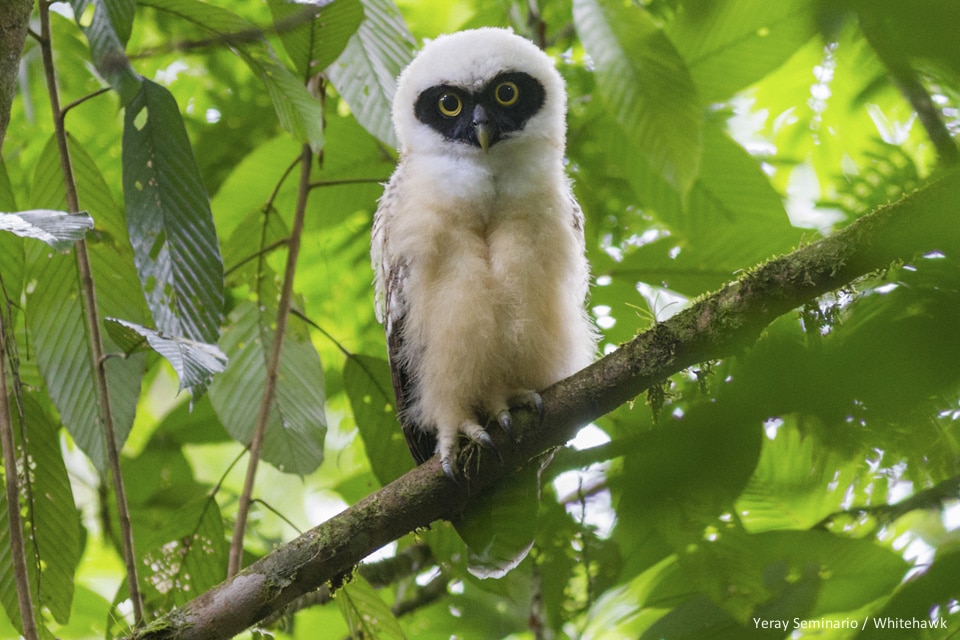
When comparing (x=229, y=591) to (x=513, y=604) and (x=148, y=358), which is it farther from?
(x=148, y=358)

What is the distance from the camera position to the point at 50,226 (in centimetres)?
199

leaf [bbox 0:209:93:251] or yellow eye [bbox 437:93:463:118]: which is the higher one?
yellow eye [bbox 437:93:463:118]

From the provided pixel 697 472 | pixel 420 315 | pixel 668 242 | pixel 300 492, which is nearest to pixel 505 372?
pixel 420 315

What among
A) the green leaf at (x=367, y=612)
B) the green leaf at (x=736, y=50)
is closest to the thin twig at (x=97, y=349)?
the green leaf at (x=367, y=612)

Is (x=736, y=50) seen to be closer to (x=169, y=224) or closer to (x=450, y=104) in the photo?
(x=450, y=104)

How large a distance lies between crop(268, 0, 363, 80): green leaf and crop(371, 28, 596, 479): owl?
1.67ft

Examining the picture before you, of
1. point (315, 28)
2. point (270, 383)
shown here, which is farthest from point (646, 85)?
point (270, 383)

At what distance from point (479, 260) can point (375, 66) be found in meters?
0.93

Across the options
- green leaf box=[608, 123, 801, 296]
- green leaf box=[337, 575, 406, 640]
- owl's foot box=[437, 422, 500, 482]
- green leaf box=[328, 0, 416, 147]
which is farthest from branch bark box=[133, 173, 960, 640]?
green leaf box=[328, 0, 416, 147]

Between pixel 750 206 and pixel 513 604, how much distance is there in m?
1.89

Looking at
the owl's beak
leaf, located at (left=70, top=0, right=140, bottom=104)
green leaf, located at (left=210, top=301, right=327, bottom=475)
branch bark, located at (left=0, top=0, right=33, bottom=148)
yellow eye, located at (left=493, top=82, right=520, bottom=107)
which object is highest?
yellow eye, located at (left=493, top=82, right=520, bottom=107)

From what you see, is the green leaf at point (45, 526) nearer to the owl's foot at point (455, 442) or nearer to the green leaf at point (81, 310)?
the green leaf at point (81, 310)

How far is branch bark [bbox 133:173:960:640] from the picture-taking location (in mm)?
1947

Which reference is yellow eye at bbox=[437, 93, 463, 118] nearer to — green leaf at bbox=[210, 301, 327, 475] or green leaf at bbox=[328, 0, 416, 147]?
green leaf at bbox=[328, 0, 416, 147]
